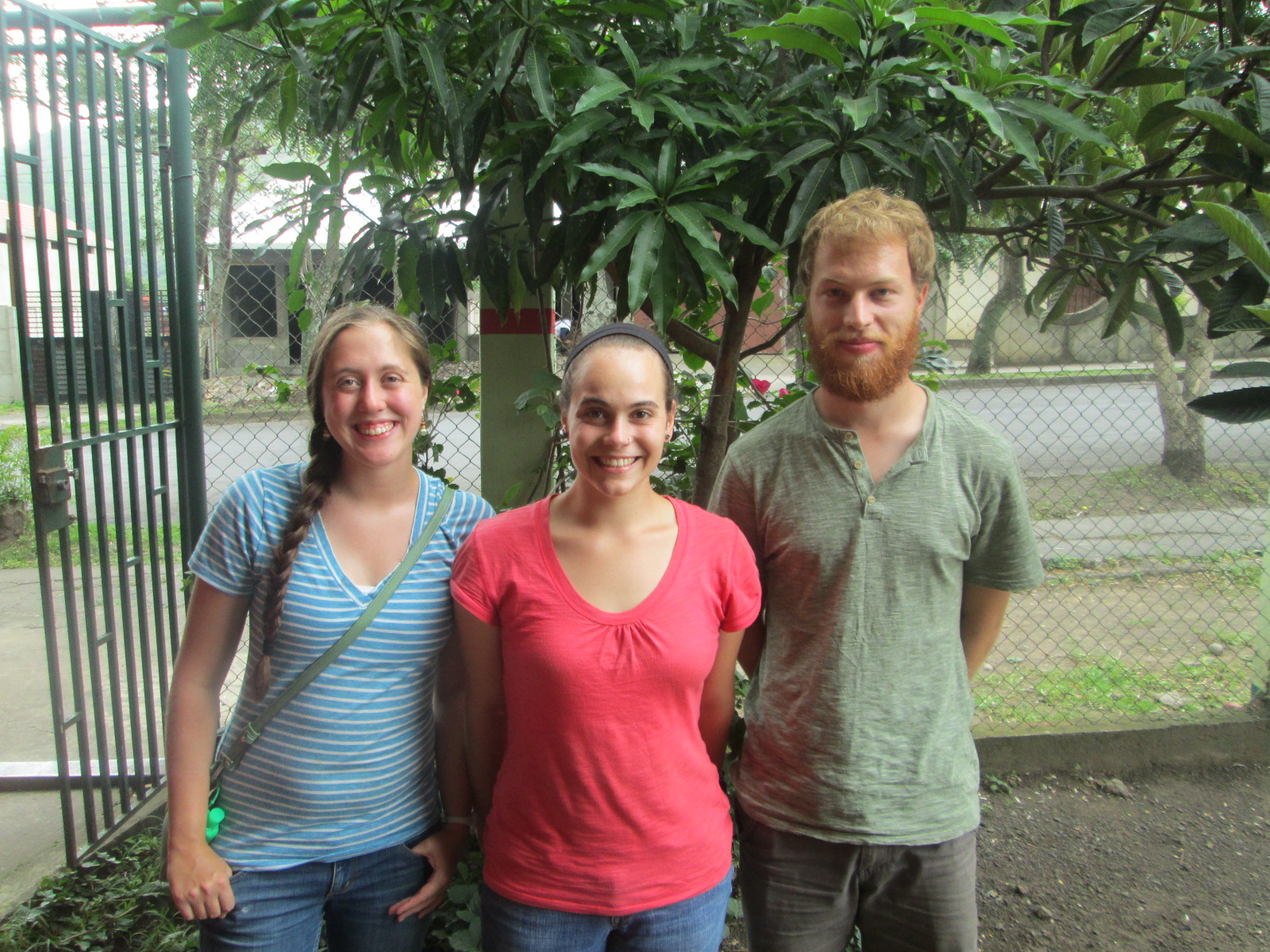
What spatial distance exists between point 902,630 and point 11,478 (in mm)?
6887

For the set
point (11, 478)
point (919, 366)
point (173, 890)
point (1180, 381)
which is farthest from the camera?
point (1180, 381)

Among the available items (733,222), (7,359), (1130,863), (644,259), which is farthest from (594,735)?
(7,359)

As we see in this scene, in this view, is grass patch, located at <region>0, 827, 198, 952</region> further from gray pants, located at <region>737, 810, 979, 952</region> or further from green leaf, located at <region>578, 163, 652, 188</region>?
green leaf, located at <region>578, 163, 652, 188</region>

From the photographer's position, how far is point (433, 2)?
1.84 meters

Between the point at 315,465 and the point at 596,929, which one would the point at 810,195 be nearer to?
the point at 315,465

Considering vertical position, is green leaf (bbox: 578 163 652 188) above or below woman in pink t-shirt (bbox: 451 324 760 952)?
above

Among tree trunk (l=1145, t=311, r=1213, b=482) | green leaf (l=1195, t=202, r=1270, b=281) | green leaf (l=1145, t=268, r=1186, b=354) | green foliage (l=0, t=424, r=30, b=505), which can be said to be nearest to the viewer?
green leaf (l=1195, t=202, r=1270, b=281)

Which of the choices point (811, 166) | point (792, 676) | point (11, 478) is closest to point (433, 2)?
point (811, 166)

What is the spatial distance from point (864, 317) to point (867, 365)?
7 cm

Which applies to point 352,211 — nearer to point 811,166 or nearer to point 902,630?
point 811,166

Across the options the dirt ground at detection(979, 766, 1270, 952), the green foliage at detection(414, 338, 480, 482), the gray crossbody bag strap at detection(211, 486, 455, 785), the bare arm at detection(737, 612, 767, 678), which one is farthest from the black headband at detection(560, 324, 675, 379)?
the dirt ground at detection(979, 766, 1270, 952)

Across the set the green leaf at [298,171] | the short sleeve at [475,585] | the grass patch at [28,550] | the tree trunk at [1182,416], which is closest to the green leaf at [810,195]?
the short sleeve at [475,585]

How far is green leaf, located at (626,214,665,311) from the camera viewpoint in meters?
1.63

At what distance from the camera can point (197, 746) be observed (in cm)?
134
